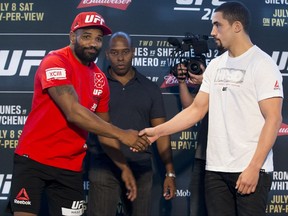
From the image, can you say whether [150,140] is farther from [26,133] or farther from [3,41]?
[3,41]

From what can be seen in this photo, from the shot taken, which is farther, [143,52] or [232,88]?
[143,52]

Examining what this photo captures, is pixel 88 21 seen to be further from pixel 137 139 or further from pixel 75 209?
pixel 75 209

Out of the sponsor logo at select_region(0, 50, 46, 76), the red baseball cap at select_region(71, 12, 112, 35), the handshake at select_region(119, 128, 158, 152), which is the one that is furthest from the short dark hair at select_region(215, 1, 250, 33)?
the sponsor logo at select_region(0, 50, 46, 76)

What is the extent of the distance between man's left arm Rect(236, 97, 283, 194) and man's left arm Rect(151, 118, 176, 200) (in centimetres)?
178

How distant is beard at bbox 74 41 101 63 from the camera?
518 cm

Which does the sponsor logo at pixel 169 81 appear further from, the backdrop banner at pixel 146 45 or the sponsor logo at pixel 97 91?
the sponsor logo at pixel 97 91

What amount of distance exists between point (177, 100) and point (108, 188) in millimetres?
1122

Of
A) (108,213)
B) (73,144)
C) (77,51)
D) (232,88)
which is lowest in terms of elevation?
(108,213)

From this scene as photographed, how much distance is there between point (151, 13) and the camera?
21.3 feet

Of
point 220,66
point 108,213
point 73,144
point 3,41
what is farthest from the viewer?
point 3,41

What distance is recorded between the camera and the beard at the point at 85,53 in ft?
17.0

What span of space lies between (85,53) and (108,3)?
1394mm

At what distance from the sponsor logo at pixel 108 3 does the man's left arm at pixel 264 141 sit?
240cm

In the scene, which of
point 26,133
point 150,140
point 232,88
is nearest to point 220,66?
point 232,88
